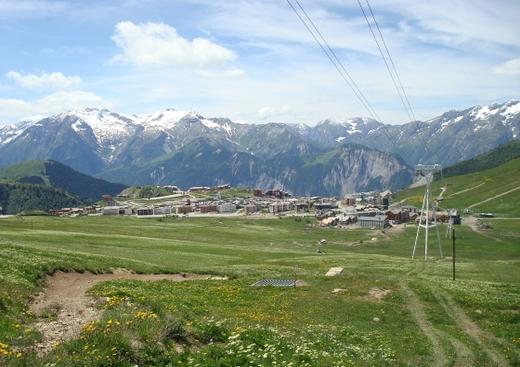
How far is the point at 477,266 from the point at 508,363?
189 ft

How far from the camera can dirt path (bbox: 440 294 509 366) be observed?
1243 inches

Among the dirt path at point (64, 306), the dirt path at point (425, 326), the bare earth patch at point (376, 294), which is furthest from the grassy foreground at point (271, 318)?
the dirt path at point (64, 306)

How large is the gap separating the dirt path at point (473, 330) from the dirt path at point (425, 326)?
7.61ft

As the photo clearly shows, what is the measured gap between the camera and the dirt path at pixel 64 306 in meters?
22.8

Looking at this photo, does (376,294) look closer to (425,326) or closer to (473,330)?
(425,326)

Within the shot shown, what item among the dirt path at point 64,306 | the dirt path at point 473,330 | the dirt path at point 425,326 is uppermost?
the dirt path at point 64,306

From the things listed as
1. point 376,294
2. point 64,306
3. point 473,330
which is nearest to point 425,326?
point 473,330

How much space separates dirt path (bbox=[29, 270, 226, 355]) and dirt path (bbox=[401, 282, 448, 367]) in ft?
65.2

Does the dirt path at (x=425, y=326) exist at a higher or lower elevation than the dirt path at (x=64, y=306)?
lower

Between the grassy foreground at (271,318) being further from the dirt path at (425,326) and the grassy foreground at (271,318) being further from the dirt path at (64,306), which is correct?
the dirt path at (64,306)

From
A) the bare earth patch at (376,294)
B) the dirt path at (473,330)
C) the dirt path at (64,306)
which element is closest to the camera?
the dirt path at (64,306)

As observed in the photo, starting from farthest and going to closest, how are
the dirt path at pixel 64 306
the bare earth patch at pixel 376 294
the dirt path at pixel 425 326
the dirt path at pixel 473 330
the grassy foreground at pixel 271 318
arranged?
1. the bare earth patch at pixel 376 294
2. the dirt path at pixel 473 330
3. the dirt path at pixel 425 326
4. the dirt path at pixel 64 306
5. the grassy foreground at pixel 271 318

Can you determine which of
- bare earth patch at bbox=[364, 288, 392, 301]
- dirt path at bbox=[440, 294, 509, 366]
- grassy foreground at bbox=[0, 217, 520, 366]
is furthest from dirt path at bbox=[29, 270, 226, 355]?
bare earth patch at bbox=[364, 288, 392, 301]

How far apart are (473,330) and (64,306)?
96.0 feet
